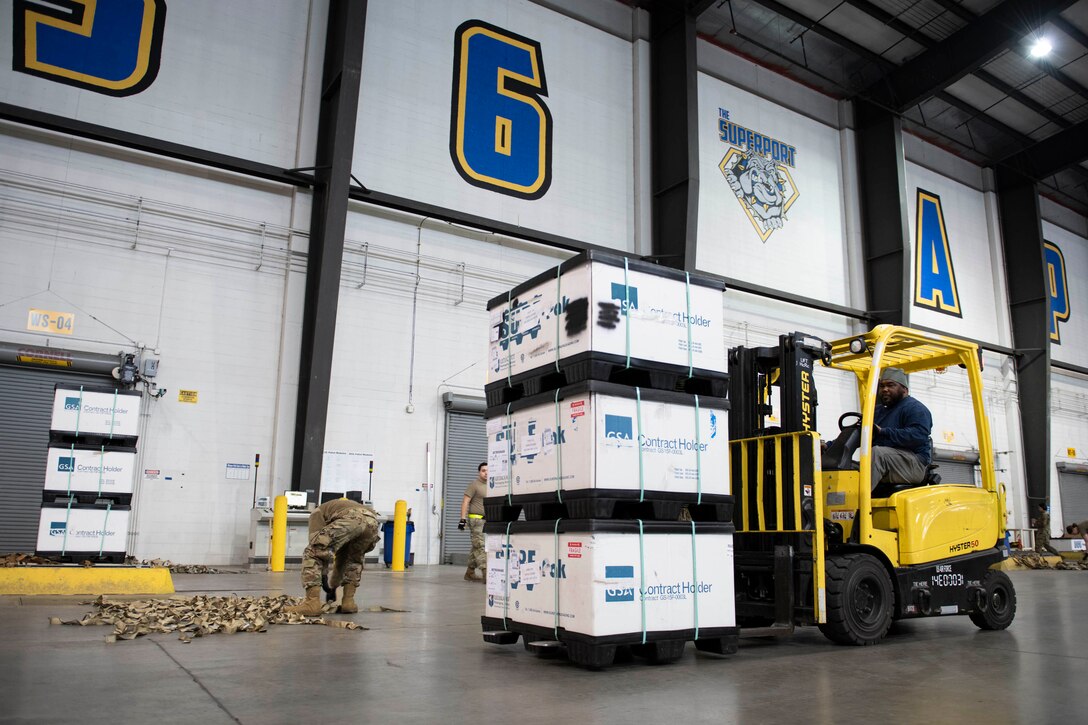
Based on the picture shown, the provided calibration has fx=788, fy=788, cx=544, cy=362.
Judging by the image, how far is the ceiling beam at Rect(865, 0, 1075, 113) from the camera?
1725cm

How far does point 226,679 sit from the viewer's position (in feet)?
12.1

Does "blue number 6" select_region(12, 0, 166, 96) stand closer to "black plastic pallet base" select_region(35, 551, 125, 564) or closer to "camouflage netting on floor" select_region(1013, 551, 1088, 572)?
"black plastic pallet base" select_region(35, 551, 125, 564)

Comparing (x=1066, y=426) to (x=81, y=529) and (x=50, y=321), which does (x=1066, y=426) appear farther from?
(x=50, y=321)

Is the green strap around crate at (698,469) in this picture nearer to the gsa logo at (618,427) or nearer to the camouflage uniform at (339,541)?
the gsa logo at (618,427)

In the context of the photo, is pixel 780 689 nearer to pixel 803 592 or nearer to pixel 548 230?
pixel 803 592

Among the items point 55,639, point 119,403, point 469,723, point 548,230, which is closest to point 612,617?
point 469,723

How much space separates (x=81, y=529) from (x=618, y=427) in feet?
25.0

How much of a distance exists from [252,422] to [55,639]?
8496 mm

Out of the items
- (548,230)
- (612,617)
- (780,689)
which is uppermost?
(548,230)

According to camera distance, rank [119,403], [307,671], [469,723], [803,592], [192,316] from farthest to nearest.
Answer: [192,316] → [119,403] → [803,592] → [307,671] → [469,723]

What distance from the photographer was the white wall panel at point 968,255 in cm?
2298

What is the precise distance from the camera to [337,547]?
6.55 m

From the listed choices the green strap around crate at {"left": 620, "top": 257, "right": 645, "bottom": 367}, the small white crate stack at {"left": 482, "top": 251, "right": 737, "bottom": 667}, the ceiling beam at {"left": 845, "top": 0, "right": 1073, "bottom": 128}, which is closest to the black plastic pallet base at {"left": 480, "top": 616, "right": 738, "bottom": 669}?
the small white crate stack at {"left": 482, "top": 251, "right": 737, "bottom": 667}

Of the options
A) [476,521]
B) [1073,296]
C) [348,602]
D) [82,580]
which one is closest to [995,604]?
[348,602]
